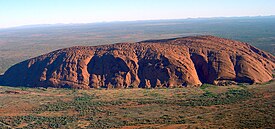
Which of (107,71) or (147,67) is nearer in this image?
(147,67)

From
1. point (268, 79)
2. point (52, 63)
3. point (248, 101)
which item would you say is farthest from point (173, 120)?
point (52, 63)

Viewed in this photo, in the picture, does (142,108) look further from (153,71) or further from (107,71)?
(107,71)

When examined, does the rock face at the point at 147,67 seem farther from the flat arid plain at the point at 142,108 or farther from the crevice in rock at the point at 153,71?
the flat arid plain at the point at 142,108

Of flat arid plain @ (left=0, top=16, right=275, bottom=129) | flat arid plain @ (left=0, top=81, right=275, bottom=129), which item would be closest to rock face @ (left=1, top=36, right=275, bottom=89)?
flat arid plain @ (left=0, top=16, right=275, bottom=129)

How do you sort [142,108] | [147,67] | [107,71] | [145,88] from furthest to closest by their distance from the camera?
[107,71]
[147,67]
[145,88]
[142,108]

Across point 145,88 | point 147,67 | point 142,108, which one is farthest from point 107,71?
point 142,108

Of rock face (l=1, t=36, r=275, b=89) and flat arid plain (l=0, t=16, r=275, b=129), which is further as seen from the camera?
rock face (l=1, t=36, r=275, b=89)

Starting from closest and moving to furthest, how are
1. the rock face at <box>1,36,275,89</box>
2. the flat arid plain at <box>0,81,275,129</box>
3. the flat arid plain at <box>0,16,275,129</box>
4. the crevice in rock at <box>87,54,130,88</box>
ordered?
the flat arid plain at <box>0,81,275,129</box> < the flat arid plain at <box>0,16,275,129</box> < the rock face at <box>1,36,275,89</box> < the crevice in rock at <box>87,54,130,88</box>

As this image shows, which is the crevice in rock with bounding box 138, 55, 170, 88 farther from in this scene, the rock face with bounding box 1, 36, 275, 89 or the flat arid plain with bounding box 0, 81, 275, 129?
the flat arid plain with bounding box 0, 81, 275, 129
